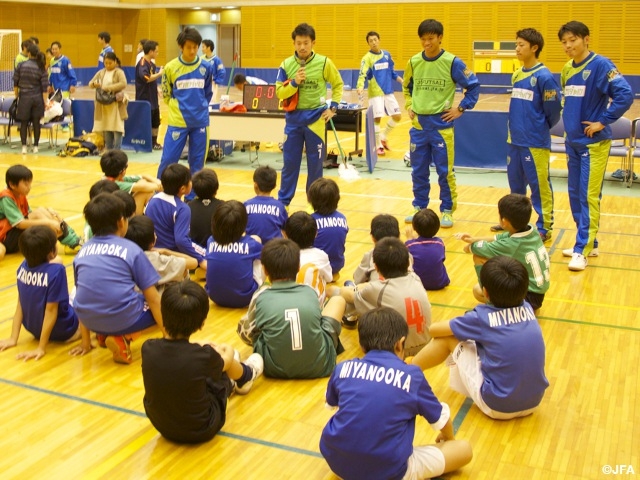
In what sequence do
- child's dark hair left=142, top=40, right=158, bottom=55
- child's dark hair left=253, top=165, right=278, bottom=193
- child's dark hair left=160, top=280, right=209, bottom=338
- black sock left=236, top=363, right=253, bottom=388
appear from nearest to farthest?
1. child's dark hair left=160, top=280, right=209, bottom=338
2. black sock left=236, top=363, right=253, bottom=388
3. child's dark hair left=253, top=165, right=278, bottom=193
4. child's dark hair left=142, top=40, right=158, bottom=55

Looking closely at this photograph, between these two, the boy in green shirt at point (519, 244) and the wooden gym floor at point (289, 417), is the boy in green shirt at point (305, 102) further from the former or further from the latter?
the boy in green shirt at point (519, 244)

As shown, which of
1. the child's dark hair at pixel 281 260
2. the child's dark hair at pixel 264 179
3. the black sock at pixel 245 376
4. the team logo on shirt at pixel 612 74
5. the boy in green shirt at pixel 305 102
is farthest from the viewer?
the boy in green shirt at pixel 305 102

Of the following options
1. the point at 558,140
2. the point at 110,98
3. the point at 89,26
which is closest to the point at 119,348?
the point at 558,140

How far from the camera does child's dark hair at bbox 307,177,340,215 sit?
216 inches

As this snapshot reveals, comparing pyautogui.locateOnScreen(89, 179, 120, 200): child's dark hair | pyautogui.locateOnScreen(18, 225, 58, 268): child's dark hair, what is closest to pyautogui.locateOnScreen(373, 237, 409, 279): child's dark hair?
pyautogui.locateOnScreen(18, 225, 58, 268): child's dark hair

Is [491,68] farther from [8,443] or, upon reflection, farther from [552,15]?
[8,443]

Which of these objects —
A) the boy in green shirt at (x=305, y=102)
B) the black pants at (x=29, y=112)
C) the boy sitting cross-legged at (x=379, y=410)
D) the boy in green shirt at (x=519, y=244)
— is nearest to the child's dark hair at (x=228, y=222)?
the boy in green shirt at (x=519, y=244)

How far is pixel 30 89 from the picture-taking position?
12156 millimetres

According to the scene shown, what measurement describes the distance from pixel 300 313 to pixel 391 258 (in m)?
0.63

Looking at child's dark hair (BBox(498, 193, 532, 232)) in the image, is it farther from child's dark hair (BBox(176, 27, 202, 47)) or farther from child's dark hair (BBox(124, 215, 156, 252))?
child's dark hair (BBox(176, 27, 202, 47))

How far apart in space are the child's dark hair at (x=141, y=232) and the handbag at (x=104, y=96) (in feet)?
26.2

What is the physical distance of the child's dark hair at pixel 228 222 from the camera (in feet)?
16.7

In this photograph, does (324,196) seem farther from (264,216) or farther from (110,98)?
(110,98)

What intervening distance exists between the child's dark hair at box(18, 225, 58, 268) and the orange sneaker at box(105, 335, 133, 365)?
624 mm
